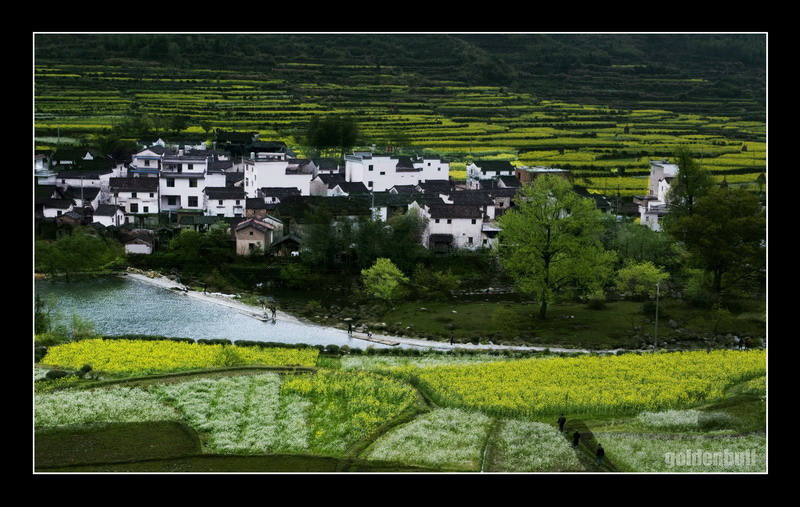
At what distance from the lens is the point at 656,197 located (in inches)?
931

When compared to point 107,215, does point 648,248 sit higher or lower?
lower

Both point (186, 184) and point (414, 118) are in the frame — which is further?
point (414, 118)

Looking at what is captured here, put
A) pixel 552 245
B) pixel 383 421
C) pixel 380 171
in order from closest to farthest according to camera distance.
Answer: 1. pixel 383 421
2. pixel 552 245
3. pixel 380 171

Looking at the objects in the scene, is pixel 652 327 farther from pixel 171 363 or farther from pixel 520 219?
pixel 171 363

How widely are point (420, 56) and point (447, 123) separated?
863 centimetres

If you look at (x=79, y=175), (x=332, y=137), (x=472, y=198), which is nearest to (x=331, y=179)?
(x=472, y=198)

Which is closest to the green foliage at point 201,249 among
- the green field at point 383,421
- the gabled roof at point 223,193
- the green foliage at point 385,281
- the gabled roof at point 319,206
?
the gabled roof at point 319,206

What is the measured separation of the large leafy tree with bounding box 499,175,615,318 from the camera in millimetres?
16438

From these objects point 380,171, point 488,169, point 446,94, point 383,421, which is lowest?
point 383,421

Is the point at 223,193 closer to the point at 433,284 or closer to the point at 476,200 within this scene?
the point at 476,200

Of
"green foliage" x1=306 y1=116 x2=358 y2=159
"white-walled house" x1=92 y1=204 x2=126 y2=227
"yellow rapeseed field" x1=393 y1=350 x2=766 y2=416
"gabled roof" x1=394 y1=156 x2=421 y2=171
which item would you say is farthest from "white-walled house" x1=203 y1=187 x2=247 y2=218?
"yellow rapeseed field" x1=393 y1=350 x2=766 y2=416

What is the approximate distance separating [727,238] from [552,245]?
286cm

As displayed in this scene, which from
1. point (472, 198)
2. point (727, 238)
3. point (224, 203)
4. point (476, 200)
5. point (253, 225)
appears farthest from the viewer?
point (224, 203)
